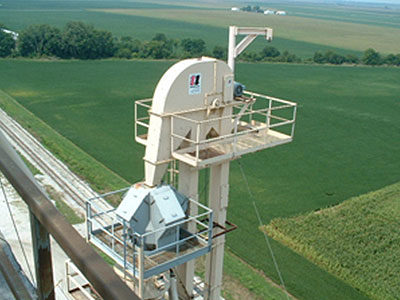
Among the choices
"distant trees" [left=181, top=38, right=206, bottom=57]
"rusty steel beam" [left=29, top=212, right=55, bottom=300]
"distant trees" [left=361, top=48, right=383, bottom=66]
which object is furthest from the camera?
"distant trees" [left=181, top=38, right=206, bottom=57]

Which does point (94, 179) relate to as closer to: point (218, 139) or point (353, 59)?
point (218, 139)

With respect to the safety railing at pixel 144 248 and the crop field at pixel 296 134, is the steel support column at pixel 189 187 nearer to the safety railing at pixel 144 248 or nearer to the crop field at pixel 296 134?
the safety railing at pixel 144 248

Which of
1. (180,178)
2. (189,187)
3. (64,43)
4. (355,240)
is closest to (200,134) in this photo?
(180,178)

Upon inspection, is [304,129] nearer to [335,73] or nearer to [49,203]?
[335,73]

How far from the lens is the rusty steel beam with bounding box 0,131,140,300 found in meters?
1.43

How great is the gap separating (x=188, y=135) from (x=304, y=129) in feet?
101

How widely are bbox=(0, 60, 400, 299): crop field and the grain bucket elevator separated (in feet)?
26.1

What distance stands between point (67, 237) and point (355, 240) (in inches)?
834

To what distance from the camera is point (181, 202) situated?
11.0m

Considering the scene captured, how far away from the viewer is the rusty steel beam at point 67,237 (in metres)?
1.43

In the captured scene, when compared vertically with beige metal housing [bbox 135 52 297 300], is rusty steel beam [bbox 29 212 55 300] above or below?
above

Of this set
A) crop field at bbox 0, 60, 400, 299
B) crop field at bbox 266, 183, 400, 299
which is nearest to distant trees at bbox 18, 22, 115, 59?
crop field at bbox 0, 60, 400, 299

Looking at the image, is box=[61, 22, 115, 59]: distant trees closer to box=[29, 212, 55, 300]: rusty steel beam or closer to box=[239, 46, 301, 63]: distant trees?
box=[239, 46, 301, 63]: distant trees

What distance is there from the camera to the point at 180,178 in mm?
11617
